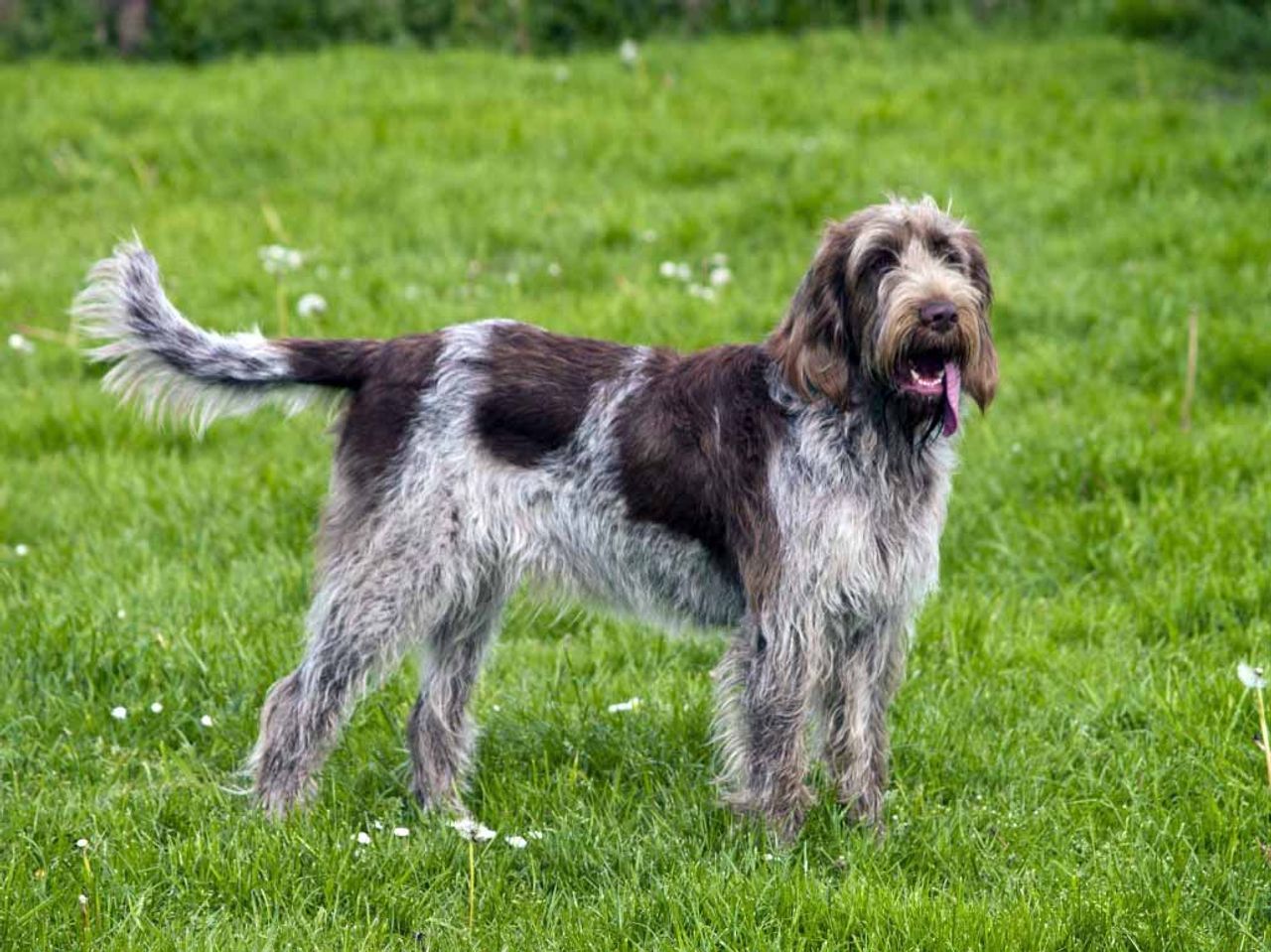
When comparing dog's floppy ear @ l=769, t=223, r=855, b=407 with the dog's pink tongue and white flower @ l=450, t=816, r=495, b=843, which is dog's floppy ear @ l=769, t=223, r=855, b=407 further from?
white flower @ l=450, t=816, r=495, b=843

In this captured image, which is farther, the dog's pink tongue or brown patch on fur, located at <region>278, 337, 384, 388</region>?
brown patch on fur, located at <region>278, 337, 384, 388</region>

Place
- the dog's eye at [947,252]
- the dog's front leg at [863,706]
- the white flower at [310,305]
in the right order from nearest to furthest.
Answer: the dog's eye at [947,252], the dog's front leg at [863,706], the white flower at [310,305]

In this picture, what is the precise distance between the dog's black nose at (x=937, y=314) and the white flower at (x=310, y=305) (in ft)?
15.6

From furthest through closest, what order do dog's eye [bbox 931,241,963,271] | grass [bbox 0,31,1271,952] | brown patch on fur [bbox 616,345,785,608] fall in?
brown patch on fur [bbox 616,345,785,608]
dog's eye [bbox 931,241,963,271]
grass [bbox 0,31,1271,952]

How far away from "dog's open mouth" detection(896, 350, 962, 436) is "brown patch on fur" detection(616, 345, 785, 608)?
1.37ft

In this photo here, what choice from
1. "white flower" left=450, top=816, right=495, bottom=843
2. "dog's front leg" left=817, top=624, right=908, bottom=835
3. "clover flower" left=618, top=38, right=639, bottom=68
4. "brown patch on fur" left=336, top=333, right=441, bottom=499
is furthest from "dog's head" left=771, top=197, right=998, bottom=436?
"clover flower" left=618, top=38, right=639, bottom=68

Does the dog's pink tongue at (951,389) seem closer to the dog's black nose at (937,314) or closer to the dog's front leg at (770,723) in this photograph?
the dog's black nose at (937,314)

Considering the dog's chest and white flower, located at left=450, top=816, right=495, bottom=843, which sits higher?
the dog's chest

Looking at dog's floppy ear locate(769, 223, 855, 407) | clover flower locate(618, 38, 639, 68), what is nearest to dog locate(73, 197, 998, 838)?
dog's floppy ear locate(769, 223, 855, 407)

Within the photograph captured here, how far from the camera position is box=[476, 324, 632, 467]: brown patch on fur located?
5137mm

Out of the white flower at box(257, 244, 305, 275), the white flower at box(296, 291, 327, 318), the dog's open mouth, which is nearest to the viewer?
the dog's open mouth

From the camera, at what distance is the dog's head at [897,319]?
4.69 m

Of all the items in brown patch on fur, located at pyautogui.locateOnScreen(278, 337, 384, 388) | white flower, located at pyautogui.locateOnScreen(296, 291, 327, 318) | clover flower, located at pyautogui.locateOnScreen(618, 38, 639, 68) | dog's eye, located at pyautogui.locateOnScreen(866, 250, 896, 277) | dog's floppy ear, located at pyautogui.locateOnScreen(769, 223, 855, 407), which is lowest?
white flower, located at pyautogui.locateOnScreen(296, 291, 327, 318)

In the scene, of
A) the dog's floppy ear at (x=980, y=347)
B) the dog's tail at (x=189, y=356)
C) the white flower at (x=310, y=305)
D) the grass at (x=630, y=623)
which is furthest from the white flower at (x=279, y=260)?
the dog's floppy ear at (x=980, y=347)
